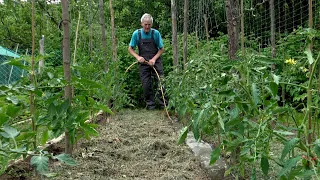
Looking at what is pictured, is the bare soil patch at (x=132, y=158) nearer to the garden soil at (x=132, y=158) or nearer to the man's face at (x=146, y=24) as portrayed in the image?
the garden soil at (x=132, y=158)

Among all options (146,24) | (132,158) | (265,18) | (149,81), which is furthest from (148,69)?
(132,158)

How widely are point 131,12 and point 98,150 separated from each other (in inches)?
477

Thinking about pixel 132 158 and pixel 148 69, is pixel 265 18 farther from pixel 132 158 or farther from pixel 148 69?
pixel 132 158

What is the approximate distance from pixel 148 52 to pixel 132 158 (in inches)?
143

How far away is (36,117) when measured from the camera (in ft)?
5.89

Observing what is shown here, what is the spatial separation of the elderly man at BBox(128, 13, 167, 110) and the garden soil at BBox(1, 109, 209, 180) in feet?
7.03

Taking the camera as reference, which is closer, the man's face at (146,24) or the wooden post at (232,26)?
the wooden post at (232,26)

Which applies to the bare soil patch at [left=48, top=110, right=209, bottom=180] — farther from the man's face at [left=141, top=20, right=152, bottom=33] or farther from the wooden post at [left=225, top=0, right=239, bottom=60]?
the man's face at [left=141, top=20, right=152, bottom=33]

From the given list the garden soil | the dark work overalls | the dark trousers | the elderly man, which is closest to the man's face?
the elderly man

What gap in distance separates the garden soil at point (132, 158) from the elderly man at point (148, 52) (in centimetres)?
214

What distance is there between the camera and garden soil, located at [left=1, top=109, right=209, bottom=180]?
90.3 inches

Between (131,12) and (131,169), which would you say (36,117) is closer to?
(131,169)

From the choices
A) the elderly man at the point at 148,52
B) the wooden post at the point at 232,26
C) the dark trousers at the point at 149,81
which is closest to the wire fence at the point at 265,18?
the elderly man at the point at 148,52

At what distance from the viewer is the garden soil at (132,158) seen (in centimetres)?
229
